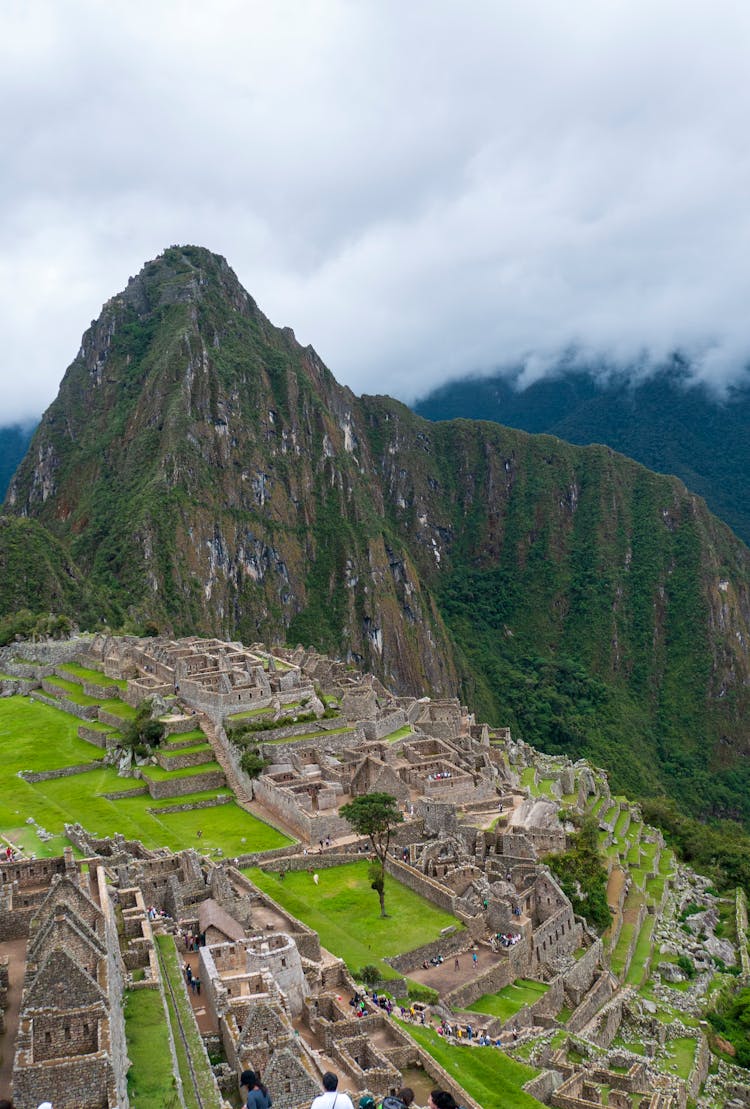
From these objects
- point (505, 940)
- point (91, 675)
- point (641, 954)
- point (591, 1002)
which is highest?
point (91, 675)

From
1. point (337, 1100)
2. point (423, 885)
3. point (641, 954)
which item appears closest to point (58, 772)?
point (423, 885)

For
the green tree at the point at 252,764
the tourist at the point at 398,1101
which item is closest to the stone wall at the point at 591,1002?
the green tree at the point at 252,764

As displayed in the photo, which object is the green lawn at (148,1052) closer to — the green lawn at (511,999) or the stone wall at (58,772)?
the green lawn at (511,999)

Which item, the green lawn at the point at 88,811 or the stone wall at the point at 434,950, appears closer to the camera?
the stone wall at the point at 434,950

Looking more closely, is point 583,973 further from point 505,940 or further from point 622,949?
point 622,949

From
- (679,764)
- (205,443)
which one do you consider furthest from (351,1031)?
(205,443)
